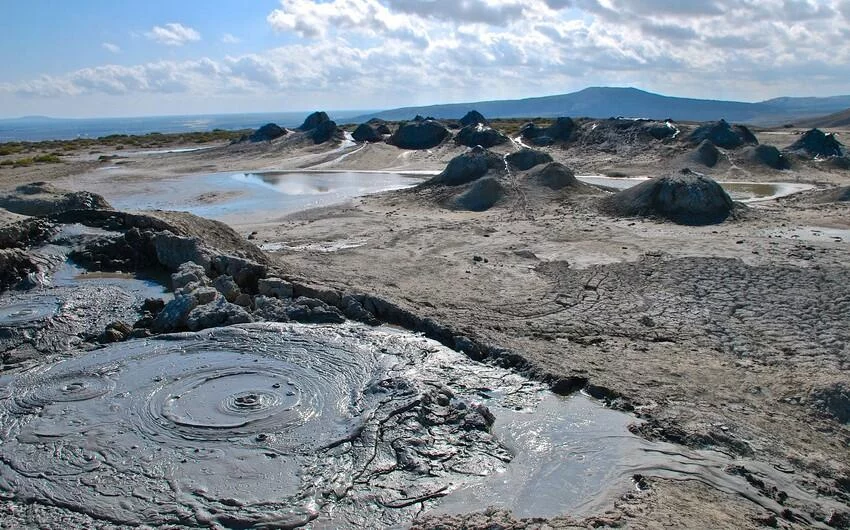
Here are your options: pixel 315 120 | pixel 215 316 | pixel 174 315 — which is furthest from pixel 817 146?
pixel 174 315

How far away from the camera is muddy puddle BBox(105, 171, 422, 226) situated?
22.4 meters

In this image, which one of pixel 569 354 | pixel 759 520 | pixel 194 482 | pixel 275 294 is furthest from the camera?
pixel 275 294

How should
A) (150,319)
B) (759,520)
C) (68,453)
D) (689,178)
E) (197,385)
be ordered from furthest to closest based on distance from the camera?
(689,178)
(150,319)
(197,385)
(68,453)
(759,520)

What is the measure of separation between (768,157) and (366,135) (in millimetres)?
24273

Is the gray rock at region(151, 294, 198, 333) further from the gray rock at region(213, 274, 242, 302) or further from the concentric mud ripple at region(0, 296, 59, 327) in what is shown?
the concentric mud ripple at region(0, 296, 59, 327)

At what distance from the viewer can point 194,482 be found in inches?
233

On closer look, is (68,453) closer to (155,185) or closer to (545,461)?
(545,461)

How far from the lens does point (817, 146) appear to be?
3275 centimetres

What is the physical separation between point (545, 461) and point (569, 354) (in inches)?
107

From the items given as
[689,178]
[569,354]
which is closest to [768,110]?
[689,178]

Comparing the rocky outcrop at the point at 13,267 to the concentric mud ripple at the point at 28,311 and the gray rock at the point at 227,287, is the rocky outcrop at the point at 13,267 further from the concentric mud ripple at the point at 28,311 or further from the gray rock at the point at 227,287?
the gray rock at the point at 227,287

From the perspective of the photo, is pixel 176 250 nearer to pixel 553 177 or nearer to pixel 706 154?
pixel 553 177

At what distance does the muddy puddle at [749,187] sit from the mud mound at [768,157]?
2386 mm

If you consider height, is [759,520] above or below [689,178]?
below
